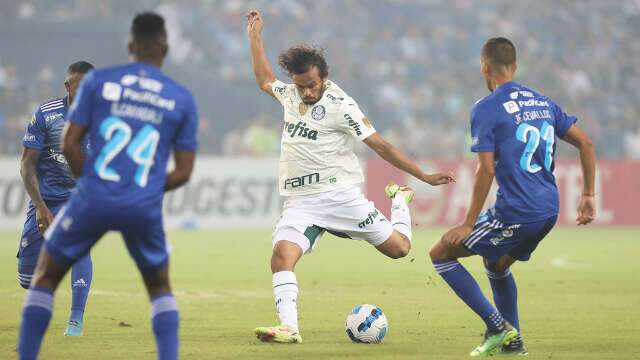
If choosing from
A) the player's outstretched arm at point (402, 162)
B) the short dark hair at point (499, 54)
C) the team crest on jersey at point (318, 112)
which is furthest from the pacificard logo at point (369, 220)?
the short dark hair at point (499, 54)

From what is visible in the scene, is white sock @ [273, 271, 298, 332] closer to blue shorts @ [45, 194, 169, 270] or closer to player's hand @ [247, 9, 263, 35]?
player's hand @ [247, 9, 263, 35]

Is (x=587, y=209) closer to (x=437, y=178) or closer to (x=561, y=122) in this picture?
(x=561, y=122)

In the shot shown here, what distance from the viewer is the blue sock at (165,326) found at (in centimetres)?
671

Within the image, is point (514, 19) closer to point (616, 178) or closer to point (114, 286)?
point (616, 178)

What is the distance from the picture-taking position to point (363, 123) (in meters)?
9.65

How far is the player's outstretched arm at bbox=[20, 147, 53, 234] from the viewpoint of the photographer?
30.6ft

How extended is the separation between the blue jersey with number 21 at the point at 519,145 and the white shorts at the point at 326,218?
1642 millimetres

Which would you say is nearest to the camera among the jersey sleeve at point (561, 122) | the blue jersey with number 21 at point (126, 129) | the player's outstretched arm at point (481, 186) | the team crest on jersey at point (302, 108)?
the blue jersey with number 21 at point (126, 129)

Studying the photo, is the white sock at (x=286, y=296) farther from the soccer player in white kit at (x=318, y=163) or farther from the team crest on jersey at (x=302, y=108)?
the team crest on jersey at (x=302, y=108)

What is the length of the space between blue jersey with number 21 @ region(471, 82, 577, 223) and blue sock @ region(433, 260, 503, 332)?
575 millimetres

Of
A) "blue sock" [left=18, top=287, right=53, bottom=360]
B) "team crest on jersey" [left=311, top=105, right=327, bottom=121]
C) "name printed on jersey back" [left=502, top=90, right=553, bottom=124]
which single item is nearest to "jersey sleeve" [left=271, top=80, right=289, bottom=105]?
"team crest on jersey" [left=311, top=105, right=327, bottom=121]

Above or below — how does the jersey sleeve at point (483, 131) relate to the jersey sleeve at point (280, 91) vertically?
below

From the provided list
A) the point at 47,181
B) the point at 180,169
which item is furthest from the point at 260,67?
Result: the point at 180,169

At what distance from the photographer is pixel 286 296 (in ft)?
30.4
